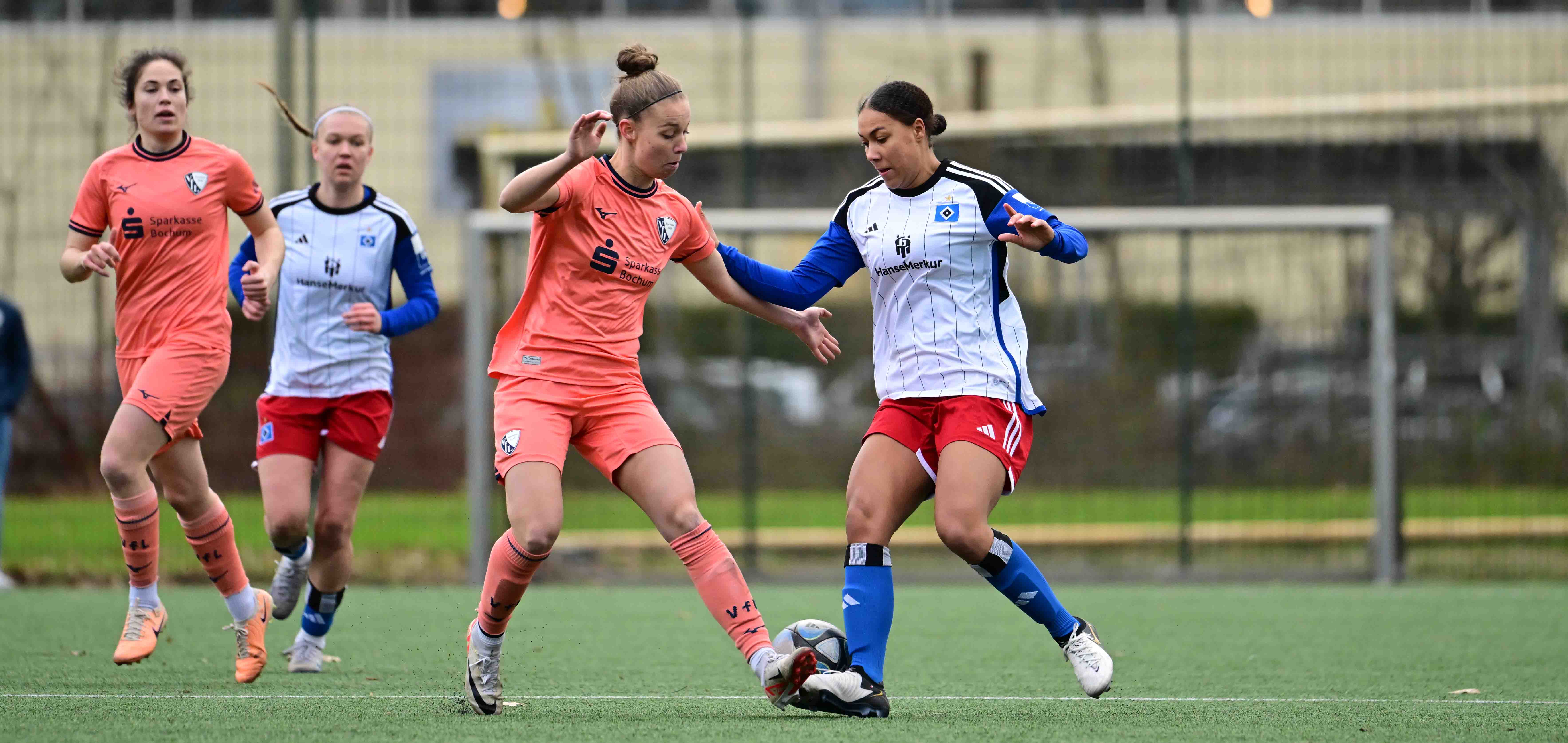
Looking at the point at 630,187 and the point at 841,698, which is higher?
the point at 630,187

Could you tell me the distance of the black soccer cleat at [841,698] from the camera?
14.2ft

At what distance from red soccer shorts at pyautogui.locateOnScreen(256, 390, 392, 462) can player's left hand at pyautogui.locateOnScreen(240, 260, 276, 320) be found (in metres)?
0.66

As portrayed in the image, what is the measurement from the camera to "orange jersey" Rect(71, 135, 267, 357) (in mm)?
5242

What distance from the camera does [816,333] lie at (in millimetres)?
4805

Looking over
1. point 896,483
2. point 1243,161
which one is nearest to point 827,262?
point 896,483

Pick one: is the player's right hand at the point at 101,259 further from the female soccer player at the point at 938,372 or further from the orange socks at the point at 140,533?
the female soccer player at the point at 938,372

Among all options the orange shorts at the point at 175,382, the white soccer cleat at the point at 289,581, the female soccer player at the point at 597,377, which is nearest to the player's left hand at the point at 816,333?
the female soccer player at the point at 597,377

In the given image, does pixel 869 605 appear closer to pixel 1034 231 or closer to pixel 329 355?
pixel 1034 231

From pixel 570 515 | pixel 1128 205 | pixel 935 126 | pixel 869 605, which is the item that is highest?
pixel 1128 205

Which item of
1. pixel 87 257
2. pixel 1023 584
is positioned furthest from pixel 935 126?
pixel 87 257

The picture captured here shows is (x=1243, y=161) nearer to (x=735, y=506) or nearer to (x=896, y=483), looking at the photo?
(x=735, y=506)

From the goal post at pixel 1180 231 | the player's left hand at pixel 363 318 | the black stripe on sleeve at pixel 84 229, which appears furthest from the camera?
the goal post at pixel 1180 231

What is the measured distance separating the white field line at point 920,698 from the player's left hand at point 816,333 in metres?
1.07

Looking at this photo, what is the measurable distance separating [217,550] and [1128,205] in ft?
22.0
